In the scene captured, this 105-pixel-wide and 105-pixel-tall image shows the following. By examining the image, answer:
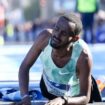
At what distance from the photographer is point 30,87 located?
4.39 m

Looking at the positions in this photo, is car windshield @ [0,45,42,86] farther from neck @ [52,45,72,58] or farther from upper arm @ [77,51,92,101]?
upper arm @ [77,51,92,101]

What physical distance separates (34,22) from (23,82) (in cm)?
854

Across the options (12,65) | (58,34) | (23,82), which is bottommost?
(12,65)

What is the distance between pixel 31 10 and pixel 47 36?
8.83 m

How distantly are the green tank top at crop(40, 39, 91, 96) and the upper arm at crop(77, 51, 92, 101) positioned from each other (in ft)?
0.23

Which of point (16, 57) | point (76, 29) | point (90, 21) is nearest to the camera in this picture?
point (76, 29)

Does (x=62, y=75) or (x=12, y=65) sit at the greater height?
(x=62, y=75)

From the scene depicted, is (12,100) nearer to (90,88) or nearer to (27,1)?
(90,88)

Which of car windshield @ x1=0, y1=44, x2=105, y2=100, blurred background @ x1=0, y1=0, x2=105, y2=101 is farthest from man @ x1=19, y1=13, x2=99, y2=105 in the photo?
blurred background @ x1=0, y1=0, x2=105, y2=101

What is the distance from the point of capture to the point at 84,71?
3857 mm

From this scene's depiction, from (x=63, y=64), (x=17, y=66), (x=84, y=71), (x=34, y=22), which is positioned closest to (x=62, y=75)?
(x=63, y=64)

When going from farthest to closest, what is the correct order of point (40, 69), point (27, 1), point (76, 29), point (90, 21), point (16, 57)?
point (27, 1)
point (90, 21)
point (16, 57)
point (40, 69)
point (76, 29)

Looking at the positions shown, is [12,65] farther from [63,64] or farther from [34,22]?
[34,22]

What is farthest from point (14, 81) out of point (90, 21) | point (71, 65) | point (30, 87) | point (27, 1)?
point (27, 1)
